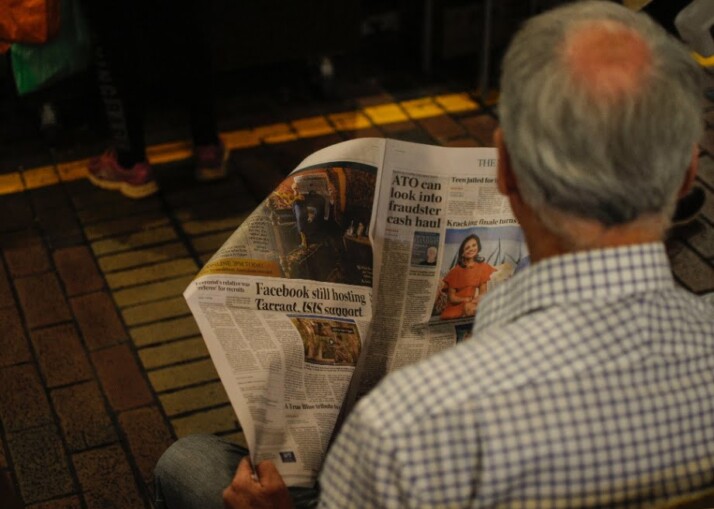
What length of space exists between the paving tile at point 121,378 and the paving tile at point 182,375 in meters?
0.03

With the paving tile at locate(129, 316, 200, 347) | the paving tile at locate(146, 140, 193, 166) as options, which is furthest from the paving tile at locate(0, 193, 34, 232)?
the paving tile at locate(129, 316, 200, 347)

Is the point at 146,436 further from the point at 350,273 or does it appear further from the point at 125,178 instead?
the point at 125,178

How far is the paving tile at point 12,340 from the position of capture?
8.41ft

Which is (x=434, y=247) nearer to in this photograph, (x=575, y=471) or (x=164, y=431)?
(x=575, y=471)

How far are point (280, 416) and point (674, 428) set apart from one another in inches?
23.6

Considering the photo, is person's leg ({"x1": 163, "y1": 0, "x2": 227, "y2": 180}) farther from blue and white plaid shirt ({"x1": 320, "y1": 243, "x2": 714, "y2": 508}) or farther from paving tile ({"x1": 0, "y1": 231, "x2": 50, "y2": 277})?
blue and white plaid shirt ({"x1": 320, "y1": 243, "x2": 714, "y2": 508})

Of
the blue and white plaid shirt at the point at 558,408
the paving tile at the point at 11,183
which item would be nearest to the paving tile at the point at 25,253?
the paving tile at the point at 11,183

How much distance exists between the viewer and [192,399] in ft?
7.96

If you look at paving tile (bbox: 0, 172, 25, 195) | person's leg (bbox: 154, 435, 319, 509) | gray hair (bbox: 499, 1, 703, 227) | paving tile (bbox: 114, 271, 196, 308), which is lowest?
paving tile (bbox: 114, 271, 196, 308)

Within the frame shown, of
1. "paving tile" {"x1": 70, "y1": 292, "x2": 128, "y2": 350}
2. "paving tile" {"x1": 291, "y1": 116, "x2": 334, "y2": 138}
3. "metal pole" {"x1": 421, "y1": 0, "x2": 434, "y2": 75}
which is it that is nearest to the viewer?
"paving tile" {"x1": 70, "y1": 292, "x2": 128, "y2": 350}

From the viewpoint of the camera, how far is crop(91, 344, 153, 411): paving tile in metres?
2.42

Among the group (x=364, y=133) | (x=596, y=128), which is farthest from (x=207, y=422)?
(x=596, y=128)

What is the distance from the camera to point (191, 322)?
2697 millimetres

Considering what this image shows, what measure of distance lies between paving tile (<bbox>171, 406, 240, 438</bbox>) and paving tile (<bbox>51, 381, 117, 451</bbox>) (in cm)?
16
